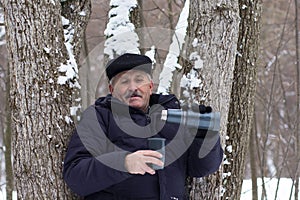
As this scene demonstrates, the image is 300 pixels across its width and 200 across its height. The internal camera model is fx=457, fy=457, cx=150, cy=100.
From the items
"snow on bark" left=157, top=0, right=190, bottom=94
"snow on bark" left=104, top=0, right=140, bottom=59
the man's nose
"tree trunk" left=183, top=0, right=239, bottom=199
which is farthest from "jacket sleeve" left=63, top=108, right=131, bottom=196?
"snow on bark" left=104, top=0, right=140, bottom=59

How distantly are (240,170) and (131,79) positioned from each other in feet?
4.77

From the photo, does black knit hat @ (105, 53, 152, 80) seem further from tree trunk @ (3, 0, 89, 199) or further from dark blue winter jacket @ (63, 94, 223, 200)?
tree trunk @ (3, 0, 89, 199)

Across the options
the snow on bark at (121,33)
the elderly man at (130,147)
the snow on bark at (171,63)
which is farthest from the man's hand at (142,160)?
the snow on bark at (121,33)

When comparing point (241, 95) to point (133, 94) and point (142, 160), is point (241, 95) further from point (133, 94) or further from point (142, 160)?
point (142, 160)

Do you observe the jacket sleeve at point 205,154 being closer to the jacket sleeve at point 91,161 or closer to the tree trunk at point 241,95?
the jacket sleeve at point 91,161

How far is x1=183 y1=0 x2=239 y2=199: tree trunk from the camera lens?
122 inches

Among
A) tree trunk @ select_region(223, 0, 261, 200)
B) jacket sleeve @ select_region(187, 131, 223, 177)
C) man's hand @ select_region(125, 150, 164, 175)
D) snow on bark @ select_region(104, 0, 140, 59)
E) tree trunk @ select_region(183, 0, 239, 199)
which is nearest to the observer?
man's hand @ select_region(125, 150, 164, 175)

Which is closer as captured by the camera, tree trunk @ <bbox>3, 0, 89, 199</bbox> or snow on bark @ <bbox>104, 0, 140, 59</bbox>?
tree trunk @ <bbox>3, 0, 89, 199</bbox>

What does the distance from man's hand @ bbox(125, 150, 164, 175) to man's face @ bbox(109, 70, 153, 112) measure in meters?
0.53

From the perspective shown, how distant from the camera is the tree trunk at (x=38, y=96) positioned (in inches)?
108

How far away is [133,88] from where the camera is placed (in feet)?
9.33

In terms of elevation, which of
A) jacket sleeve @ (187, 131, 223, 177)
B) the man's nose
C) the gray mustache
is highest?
the man's nose

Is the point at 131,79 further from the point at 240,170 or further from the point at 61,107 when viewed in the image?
the point at 240,170

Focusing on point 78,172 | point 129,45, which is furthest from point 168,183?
point 129,45
